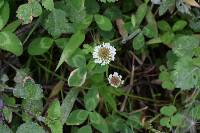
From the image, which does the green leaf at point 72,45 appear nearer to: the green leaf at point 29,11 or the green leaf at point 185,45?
the green leaf at point 29,11

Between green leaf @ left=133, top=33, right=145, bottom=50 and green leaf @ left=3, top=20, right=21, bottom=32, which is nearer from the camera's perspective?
green leaf @ left=3, top=20, right=21, bottom=32

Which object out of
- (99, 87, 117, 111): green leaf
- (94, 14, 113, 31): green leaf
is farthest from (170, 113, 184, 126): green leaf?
(94, 14, 113, 31): green leaf

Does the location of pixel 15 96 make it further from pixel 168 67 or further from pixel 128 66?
pixel 168 67

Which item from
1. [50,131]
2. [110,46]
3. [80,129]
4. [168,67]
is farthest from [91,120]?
[168,67]

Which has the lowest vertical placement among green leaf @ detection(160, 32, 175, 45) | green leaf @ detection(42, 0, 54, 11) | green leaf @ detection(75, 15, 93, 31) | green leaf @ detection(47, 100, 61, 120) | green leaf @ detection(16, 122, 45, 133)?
green leaf @ detection(16, 122, 45, 133)

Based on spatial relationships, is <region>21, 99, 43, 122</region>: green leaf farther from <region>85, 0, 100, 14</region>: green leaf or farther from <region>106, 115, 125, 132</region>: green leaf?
<region>85, 0, 100, 14</region>: green leaf

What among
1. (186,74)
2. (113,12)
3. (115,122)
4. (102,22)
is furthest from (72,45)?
(186,74)
